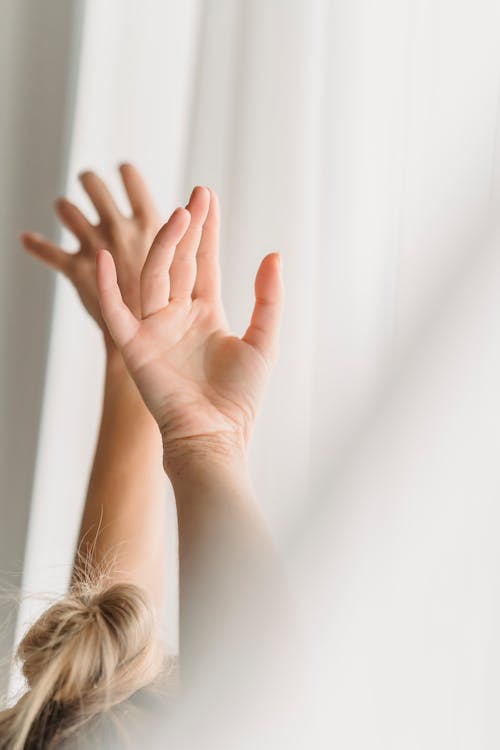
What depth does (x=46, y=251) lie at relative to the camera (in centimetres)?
100

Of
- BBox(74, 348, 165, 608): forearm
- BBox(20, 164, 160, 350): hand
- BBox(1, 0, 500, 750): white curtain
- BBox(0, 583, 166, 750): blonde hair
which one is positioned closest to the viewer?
BBox(0, 583, 166, 750): blonde hair

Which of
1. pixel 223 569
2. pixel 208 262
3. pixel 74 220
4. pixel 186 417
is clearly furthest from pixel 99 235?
pixel 223 569

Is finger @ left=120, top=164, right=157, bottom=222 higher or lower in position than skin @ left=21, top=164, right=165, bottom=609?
higher

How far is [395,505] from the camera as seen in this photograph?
0.77m

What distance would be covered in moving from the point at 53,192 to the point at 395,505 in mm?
553

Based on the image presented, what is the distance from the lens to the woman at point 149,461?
0.65 m

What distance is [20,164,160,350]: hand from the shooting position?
949mm

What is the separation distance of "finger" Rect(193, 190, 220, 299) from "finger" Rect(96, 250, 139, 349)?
3.4 inches

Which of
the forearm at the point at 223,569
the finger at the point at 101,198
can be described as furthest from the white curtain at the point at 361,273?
the forearm at the point at 223,569

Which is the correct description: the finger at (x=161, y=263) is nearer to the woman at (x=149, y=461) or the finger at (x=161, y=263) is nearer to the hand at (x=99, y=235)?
the woman at (x=149, y=461)

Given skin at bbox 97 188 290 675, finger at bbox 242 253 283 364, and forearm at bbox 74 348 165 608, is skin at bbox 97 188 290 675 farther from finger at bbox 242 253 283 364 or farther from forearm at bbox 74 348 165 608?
forearm at bbox 74 348 165 608

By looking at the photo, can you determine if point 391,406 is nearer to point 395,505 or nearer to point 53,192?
point 395,505

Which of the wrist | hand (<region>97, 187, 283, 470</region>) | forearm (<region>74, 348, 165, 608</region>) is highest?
hand (<region>97, 187, 283, 470</region>)

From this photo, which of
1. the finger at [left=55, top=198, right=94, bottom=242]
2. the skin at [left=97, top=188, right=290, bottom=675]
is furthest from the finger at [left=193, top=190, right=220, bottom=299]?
the finger at [left=55, top=198, right=94, bottom=242]
